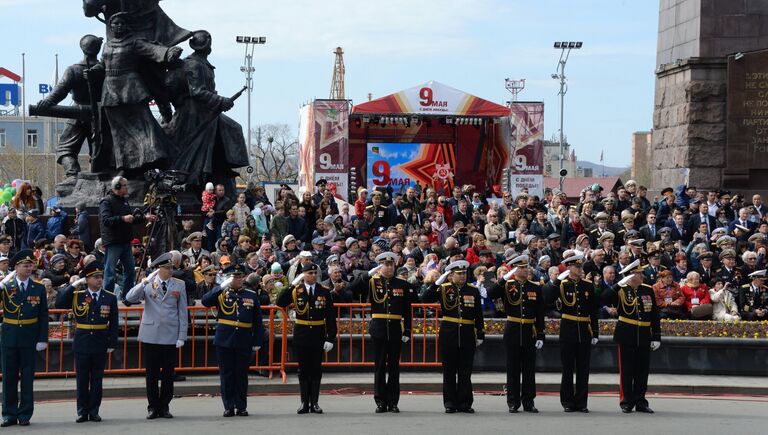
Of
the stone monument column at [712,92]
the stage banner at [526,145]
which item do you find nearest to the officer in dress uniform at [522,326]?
the stone monument column at [712,92]

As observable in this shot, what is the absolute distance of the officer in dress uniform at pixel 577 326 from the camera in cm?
1353

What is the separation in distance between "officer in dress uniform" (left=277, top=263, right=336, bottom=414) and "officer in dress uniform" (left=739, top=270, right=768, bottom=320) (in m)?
6.51

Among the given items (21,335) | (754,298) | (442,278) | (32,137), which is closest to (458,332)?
(442,278)

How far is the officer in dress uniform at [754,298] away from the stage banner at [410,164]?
64.1 ft

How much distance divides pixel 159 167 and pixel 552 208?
6916 millimetres

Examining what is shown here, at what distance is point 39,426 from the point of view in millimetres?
12102

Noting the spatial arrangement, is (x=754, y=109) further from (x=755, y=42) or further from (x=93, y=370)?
(x=93, y=370)

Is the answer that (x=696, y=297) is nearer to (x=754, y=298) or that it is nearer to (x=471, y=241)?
(x=754, y=298)

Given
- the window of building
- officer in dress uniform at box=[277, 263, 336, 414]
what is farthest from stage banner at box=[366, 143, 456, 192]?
the window of building

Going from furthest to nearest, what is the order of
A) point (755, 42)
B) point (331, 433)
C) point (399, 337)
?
1. point (755, 42)
2. point (399, 337)
3. point (331, 433)

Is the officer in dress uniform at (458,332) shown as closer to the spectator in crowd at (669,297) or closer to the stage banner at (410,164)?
the spectator in crowd at (669,297)

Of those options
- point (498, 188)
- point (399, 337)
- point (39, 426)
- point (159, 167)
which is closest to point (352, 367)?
point (399, 337)

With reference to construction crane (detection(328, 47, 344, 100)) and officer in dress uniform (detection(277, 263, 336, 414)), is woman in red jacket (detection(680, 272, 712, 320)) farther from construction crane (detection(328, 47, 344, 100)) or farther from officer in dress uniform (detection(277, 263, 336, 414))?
construction crane (detection(328, 47, 344, 100))

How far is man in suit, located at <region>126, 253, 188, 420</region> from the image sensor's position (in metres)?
12.7
